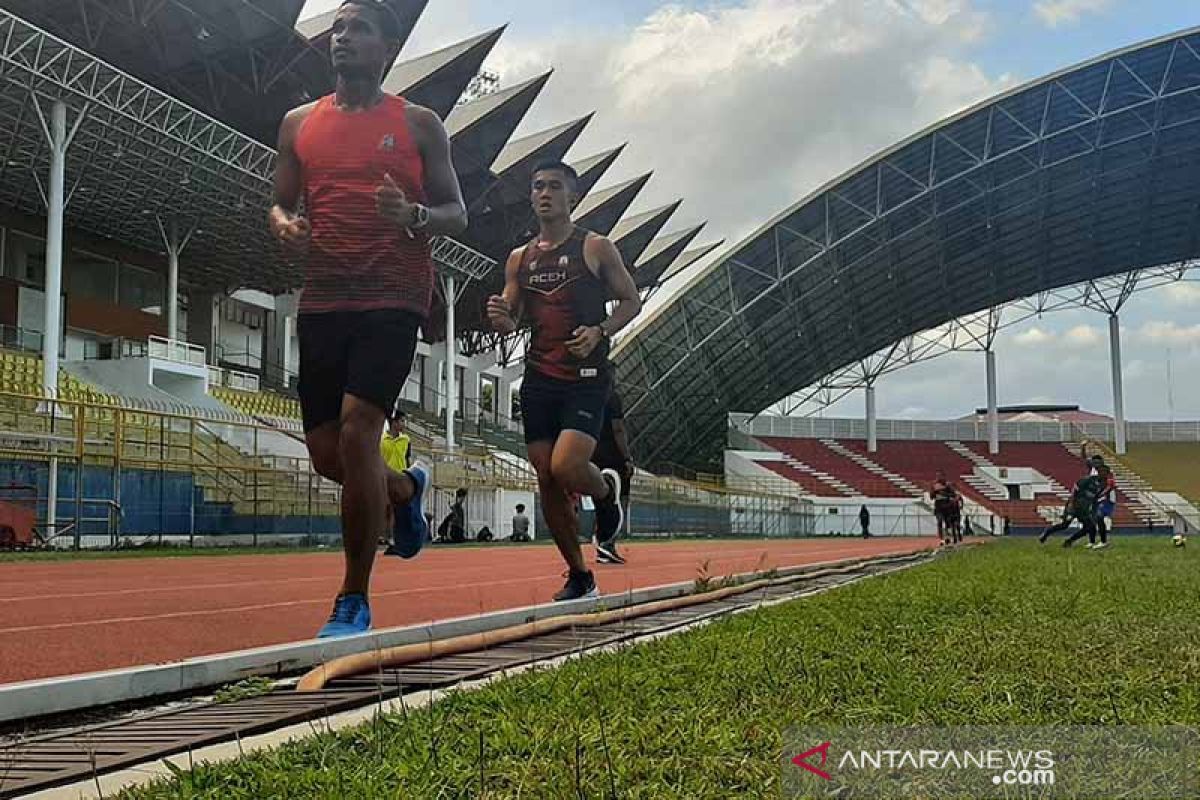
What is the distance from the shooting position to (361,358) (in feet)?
14.1

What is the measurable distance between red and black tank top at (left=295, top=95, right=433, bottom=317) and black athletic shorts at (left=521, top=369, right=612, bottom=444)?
1.74 meters

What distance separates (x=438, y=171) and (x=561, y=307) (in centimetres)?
167

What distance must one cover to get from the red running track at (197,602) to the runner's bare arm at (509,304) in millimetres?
1454

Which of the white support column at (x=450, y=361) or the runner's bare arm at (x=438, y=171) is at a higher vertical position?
the white support column at (x=450, y=361)

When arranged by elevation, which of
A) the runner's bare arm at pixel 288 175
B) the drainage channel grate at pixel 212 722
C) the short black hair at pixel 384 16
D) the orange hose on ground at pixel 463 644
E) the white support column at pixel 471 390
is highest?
the white support column at pixel 471 390

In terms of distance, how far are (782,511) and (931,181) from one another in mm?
16121

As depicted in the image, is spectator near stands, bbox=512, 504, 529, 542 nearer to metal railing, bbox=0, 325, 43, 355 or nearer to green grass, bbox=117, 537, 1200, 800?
metal railing, bbox=0, 325, 43, 355

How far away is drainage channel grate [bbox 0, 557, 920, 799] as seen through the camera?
2.36 m

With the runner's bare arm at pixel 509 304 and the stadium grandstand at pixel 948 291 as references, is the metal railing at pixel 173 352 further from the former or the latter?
the runner's bare arm at pixel 509 304

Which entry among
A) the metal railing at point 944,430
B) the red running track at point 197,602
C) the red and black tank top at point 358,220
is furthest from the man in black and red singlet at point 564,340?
the metal railing at point 944,430

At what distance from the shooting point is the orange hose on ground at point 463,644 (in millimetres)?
3396

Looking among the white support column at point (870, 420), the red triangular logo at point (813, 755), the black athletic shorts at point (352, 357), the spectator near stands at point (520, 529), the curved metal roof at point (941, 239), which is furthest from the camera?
the white support column at point (870, 420)

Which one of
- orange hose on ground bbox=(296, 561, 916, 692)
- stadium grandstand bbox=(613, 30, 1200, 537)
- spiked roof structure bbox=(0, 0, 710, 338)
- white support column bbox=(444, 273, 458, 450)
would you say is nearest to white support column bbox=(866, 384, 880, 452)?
stadium grandstand bbox=(613, 30, 1200, 537)

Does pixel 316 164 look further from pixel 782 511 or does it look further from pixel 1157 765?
pixel 782 511
